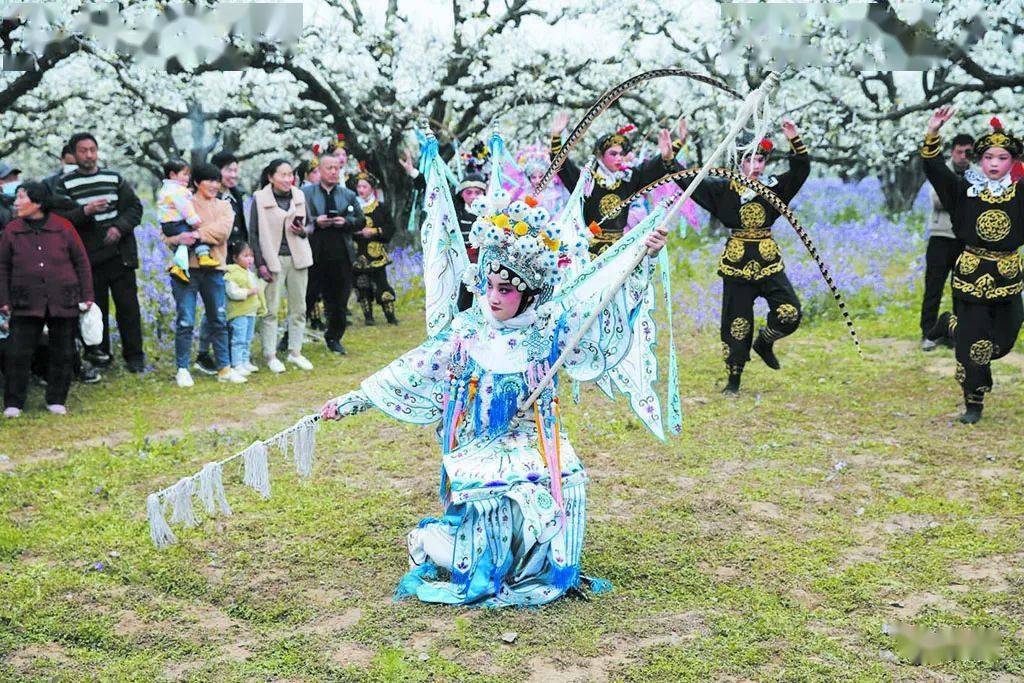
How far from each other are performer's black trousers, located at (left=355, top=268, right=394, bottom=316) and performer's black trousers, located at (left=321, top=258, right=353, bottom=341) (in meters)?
1.60

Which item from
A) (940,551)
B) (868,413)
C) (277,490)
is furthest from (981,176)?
(277,490)

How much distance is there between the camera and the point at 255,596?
4.89 m

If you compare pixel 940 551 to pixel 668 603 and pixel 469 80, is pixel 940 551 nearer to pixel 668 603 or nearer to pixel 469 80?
pixel 668 603

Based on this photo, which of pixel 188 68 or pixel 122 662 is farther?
pixel 188 68

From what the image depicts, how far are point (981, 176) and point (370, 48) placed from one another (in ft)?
29.2

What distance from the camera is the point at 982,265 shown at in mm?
7344

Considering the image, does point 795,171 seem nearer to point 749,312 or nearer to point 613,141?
point 749,312

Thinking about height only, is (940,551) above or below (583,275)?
below

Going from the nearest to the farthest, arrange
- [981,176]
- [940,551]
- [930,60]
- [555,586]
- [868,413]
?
[555,586] < [940,551] < [981,176] < [868,413] < [930,60]

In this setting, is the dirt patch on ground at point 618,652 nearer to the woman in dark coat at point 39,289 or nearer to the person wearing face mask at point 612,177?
the person wearing face mask at point 612,177

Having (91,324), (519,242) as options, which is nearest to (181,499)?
(519,242)

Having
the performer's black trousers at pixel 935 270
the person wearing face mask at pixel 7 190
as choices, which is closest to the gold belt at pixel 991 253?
the performer's black trousers at pixel 935 270

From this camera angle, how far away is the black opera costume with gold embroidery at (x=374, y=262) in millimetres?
12086

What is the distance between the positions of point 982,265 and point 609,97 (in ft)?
12.4
